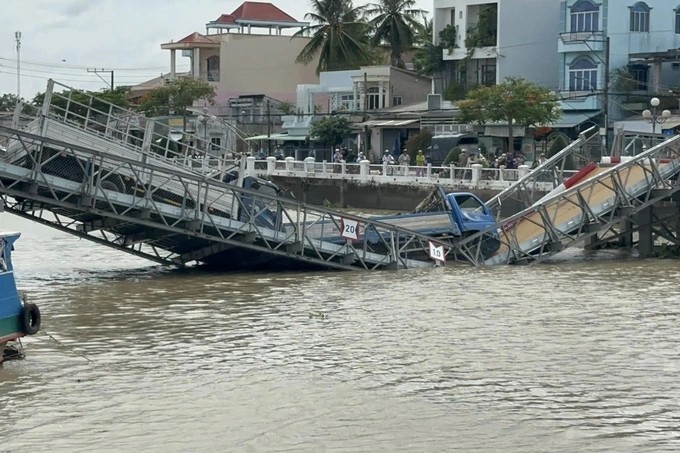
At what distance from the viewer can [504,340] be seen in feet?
67.6

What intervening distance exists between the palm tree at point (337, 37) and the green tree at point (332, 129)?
13557 mm

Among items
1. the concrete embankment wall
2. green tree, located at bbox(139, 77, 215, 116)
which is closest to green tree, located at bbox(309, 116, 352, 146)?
green tree, located at bbox(139, 77, 215, 116)

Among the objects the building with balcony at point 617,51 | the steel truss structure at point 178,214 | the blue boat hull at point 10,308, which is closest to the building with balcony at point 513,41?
the building with balcony at point 617,51

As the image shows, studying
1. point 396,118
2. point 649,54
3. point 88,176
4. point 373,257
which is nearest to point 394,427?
point 88,176

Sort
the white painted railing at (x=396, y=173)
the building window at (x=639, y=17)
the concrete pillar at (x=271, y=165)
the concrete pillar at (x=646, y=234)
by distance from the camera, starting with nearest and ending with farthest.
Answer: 1. the concrete pillar at (x=646, y=234)
2. the white painted railing at (x=396, y=173)
3. the concrete pillar at (x=271, y=165)
4. the building window at (x=639, y=17)

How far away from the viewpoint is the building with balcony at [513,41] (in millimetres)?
72375

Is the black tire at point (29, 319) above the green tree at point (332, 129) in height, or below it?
below

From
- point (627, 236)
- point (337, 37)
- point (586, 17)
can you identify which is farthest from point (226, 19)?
point (627, 236)

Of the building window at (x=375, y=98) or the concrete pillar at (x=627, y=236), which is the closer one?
the concrete pillar at (x=627, y=236)

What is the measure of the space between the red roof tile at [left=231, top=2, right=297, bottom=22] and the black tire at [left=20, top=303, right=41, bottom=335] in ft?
301

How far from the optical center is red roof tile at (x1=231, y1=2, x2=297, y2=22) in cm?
10919

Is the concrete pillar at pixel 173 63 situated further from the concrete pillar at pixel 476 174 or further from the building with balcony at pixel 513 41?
the concrete pillar at pixel 476 174

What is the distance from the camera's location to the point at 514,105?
204ft

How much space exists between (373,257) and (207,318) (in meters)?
7.59
